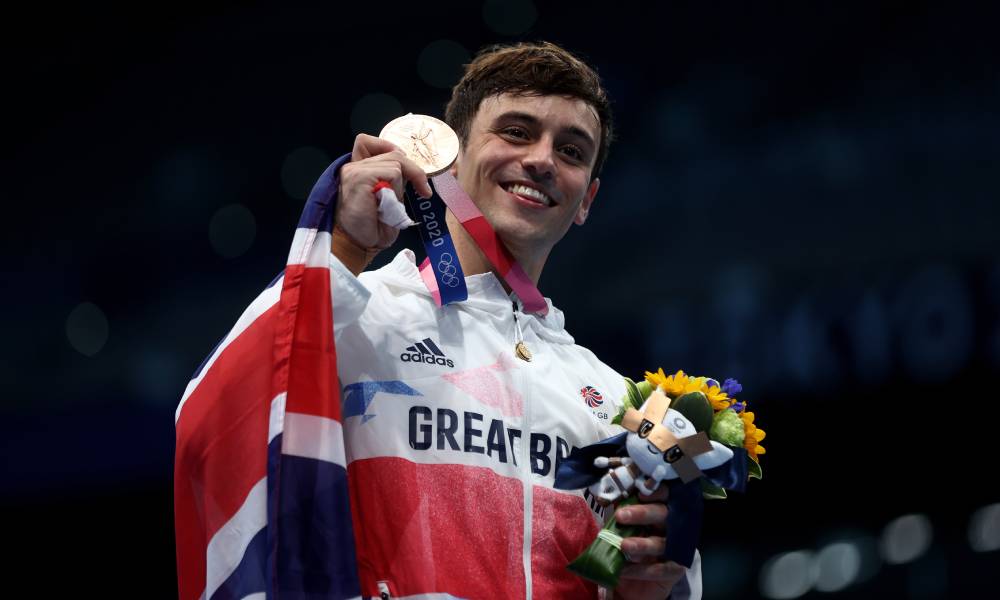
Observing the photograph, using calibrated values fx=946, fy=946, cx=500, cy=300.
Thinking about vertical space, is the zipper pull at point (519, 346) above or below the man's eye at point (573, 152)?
below

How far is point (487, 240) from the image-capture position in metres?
2.21

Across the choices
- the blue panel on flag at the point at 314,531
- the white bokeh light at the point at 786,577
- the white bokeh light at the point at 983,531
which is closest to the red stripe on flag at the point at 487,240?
the blue panel on flag at the point at 314,531

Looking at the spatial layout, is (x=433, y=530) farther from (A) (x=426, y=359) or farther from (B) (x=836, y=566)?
(B) (x=836, y=566)

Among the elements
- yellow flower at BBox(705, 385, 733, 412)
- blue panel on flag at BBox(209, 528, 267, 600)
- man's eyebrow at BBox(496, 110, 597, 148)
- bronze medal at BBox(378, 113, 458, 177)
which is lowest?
blue panel on flag at BBox(209, 528, 267, 600)

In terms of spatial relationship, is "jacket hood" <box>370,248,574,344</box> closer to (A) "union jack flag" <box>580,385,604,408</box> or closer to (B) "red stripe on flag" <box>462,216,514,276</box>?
(B) "red stripe on flag" <box>462,216,514,276</box>

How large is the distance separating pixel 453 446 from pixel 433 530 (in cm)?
18

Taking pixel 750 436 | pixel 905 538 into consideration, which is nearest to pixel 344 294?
pixel 750 436

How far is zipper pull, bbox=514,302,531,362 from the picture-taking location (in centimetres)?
215

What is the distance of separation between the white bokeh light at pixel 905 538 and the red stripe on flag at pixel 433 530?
3.86m

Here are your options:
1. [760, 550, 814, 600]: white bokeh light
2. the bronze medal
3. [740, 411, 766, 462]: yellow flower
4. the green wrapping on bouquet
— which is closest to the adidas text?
the bronze medal

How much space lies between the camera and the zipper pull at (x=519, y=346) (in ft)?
7.06

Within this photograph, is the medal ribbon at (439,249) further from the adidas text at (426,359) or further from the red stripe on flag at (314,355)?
the red stripe on flag at (314,355)

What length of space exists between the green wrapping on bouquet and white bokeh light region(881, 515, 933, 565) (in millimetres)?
3758

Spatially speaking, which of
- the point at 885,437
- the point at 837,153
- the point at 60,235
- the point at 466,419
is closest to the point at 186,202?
the point at 60,235
